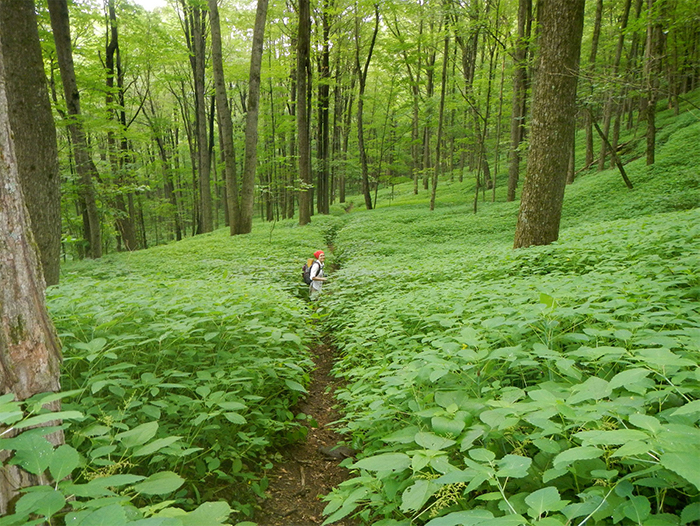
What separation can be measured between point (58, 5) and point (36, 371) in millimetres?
13040

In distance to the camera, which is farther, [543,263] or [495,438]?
[543,263]

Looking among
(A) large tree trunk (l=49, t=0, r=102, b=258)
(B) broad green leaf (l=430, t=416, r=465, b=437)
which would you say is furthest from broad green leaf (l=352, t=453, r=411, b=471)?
(A) large tree trunk (l=49, t=0, r=102, b=258)

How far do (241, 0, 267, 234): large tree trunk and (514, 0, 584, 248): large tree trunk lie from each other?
10352mm

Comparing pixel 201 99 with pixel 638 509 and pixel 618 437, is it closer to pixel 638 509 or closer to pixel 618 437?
pixel 618 437

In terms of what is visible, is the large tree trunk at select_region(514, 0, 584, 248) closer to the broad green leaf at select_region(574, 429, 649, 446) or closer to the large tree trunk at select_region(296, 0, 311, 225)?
the broad green leaf at select_region(574, 429, 649, 446)

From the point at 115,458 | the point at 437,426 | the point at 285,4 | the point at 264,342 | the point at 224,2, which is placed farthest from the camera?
the point at 224,2

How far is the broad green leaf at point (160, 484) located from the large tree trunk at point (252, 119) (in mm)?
14091

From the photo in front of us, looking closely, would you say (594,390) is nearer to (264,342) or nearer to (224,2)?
(264,342)

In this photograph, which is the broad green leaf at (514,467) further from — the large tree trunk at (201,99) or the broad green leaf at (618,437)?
the large tree trunk at (201,99)

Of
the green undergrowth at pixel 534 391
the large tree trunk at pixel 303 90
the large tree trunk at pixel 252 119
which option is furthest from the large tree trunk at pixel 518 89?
the green undergrowth at pixel 534 391

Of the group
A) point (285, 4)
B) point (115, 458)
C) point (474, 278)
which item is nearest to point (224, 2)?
point (285, 4)

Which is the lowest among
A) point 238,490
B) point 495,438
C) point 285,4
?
point 238,490

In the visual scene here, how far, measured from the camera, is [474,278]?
19.7 ft

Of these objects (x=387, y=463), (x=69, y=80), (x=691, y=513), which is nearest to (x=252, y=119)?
(x=69, y=80)
